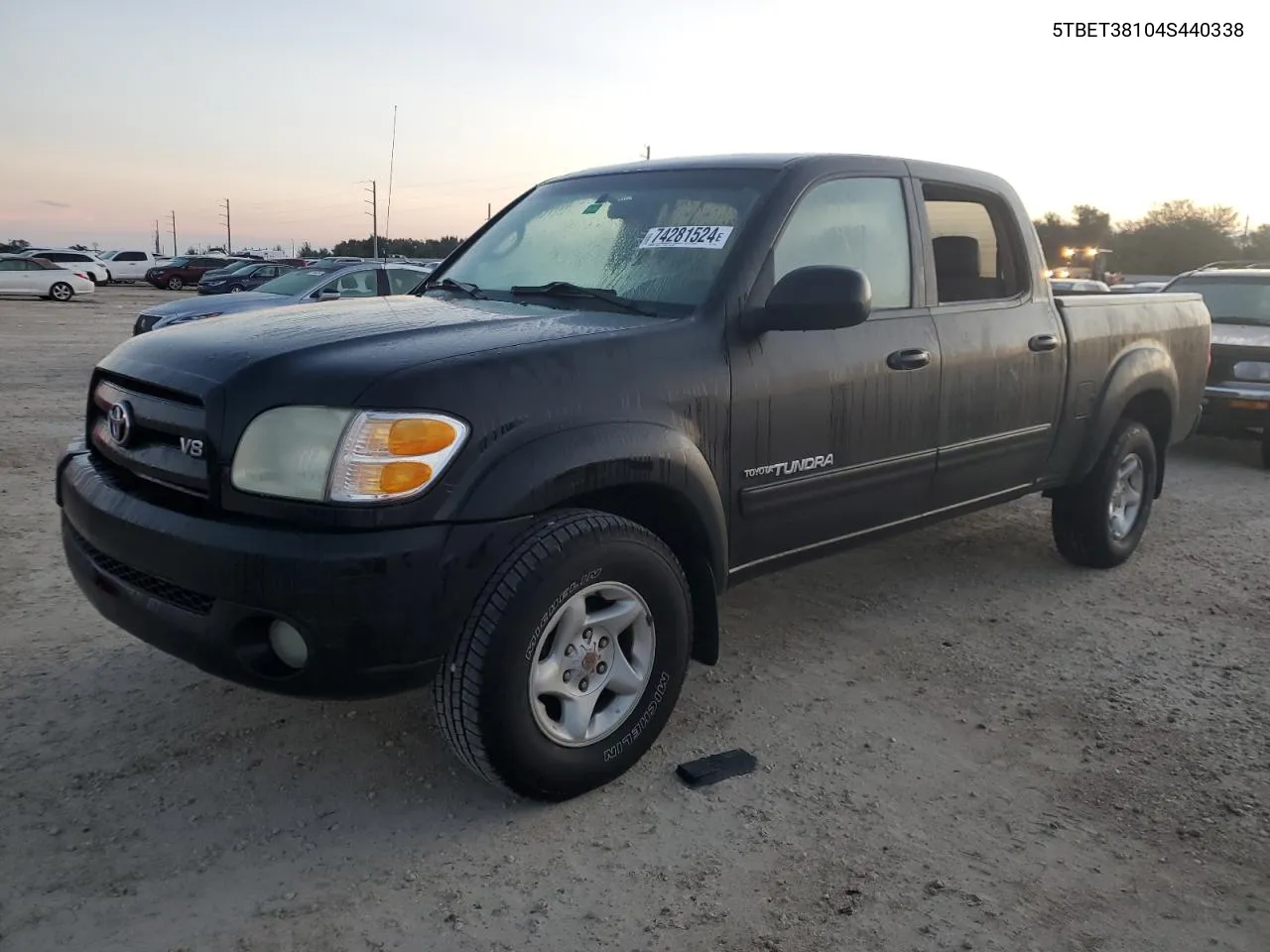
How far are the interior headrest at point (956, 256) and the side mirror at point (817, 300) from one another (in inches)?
42.2

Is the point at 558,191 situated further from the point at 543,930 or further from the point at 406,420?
the point at 543,930

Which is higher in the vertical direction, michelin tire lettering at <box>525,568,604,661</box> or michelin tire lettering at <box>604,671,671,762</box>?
michelin tire lettering at <box>525,568,604,661</box>

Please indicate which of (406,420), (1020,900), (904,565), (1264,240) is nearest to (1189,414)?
(904,565)

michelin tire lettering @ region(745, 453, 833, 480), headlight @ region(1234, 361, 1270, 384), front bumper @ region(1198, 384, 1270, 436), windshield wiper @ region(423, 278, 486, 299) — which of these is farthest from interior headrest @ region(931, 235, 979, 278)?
headlight @ region(1234, 361, 1270, 384)

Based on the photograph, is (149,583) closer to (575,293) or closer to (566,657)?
(566,657)

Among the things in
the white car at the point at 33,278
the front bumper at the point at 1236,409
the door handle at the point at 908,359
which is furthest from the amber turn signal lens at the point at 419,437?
the white car at the point at 33,278

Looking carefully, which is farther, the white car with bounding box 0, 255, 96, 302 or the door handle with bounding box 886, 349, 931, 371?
the white car with bounding box 0, 255, 96, 302

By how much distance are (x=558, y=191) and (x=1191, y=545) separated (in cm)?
420

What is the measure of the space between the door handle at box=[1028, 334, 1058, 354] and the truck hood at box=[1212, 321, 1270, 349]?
5082mm

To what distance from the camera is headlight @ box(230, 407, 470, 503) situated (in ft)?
8.00

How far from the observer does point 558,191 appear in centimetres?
418

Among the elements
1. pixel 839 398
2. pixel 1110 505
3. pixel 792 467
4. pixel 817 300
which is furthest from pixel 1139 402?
pixel 817 300

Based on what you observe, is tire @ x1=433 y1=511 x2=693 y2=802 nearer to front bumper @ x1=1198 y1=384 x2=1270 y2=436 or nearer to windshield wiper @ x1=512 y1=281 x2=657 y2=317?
windshield wiper @ x1=512 y1=281 x2=657 y2=317

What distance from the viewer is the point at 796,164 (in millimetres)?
3570
